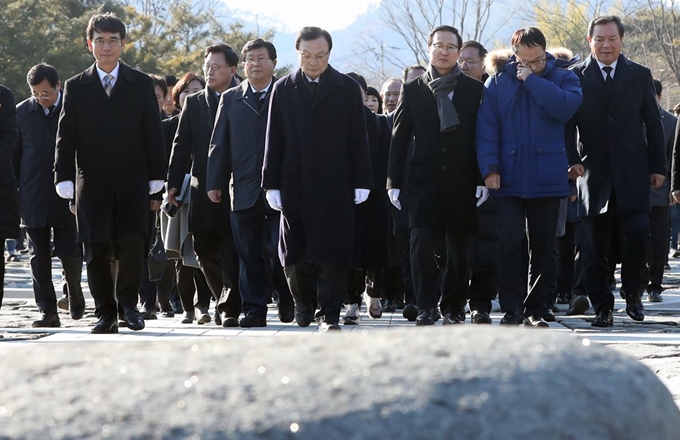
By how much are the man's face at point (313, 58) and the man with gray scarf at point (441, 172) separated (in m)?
0.61

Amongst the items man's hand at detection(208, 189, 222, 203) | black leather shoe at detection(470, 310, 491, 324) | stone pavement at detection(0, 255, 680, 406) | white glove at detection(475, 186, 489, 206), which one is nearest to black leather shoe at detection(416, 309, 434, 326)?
stone pavement at detection(0, 255, 680, 406)

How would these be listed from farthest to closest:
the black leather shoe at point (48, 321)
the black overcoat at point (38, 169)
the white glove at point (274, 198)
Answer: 1. the black overcoat at point (38, 169)
2. the black leather shoe at point (48, 321)
3. the white glove at point (274, 198)

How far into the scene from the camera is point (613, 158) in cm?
860

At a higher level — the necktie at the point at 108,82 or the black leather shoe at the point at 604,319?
the necktie at the point at 108,82

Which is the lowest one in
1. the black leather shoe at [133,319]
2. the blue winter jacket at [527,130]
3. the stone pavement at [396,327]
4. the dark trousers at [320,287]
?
the stone pavement at [396,327]

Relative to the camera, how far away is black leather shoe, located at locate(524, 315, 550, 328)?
8.07m

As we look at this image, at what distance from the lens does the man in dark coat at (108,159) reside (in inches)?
323

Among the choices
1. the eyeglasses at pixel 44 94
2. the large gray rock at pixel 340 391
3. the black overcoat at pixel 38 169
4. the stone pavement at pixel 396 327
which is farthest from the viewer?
the eyeglasses at pixel 44 94

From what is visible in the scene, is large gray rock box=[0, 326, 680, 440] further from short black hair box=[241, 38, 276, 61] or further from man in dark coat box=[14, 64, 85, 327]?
man in dark coat box=[14, 64, 85, 327]

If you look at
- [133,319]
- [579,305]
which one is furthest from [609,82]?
[133,319]

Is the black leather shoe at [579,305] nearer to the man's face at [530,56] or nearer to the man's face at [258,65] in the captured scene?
the man's face at [530,56]

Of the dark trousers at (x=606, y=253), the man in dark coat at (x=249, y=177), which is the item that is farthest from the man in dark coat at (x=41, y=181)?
the dark trousers at (x=606, y=253)

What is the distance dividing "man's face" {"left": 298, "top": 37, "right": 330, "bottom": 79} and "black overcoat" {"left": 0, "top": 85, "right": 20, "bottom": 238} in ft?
6.73

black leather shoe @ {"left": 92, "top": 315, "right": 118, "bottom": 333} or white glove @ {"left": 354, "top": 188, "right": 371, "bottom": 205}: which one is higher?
white glove @ {"left": 354, "top": 188, "right": 371, "bottom": 205}
